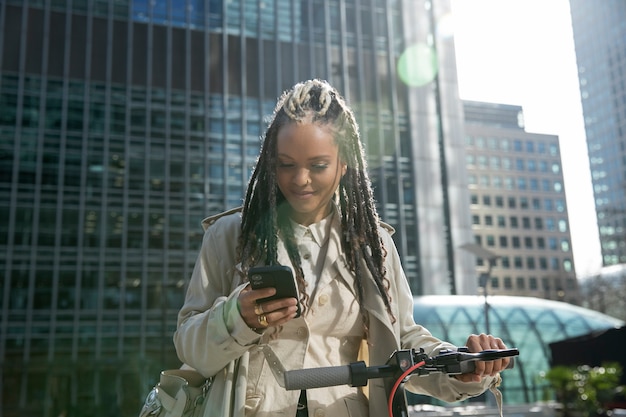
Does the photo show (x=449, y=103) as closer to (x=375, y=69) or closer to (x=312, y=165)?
(x=375, y=69)

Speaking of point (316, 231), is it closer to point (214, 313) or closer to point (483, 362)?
point (214, 313)

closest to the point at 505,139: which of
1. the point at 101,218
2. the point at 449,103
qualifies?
the point at 449,103

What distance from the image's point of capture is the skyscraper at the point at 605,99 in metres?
108

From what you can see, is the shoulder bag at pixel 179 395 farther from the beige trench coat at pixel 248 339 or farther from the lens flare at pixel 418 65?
the lens flare at pixel 418 65

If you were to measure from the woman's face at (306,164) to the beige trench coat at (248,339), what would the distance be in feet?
0.58

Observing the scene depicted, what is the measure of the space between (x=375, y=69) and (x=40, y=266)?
22.6 meters

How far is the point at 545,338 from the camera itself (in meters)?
30.7

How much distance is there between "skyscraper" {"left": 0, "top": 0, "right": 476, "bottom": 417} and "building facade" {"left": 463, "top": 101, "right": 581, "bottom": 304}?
198ft

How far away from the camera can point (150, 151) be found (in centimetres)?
3591

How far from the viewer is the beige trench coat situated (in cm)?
182

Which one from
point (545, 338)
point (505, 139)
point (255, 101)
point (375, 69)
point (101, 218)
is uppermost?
point (505, 139)

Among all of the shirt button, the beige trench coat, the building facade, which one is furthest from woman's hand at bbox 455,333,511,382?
the building facade

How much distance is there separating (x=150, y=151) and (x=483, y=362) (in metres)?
35.6

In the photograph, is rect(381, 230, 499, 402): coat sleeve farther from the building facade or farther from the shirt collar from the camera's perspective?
the building facade
